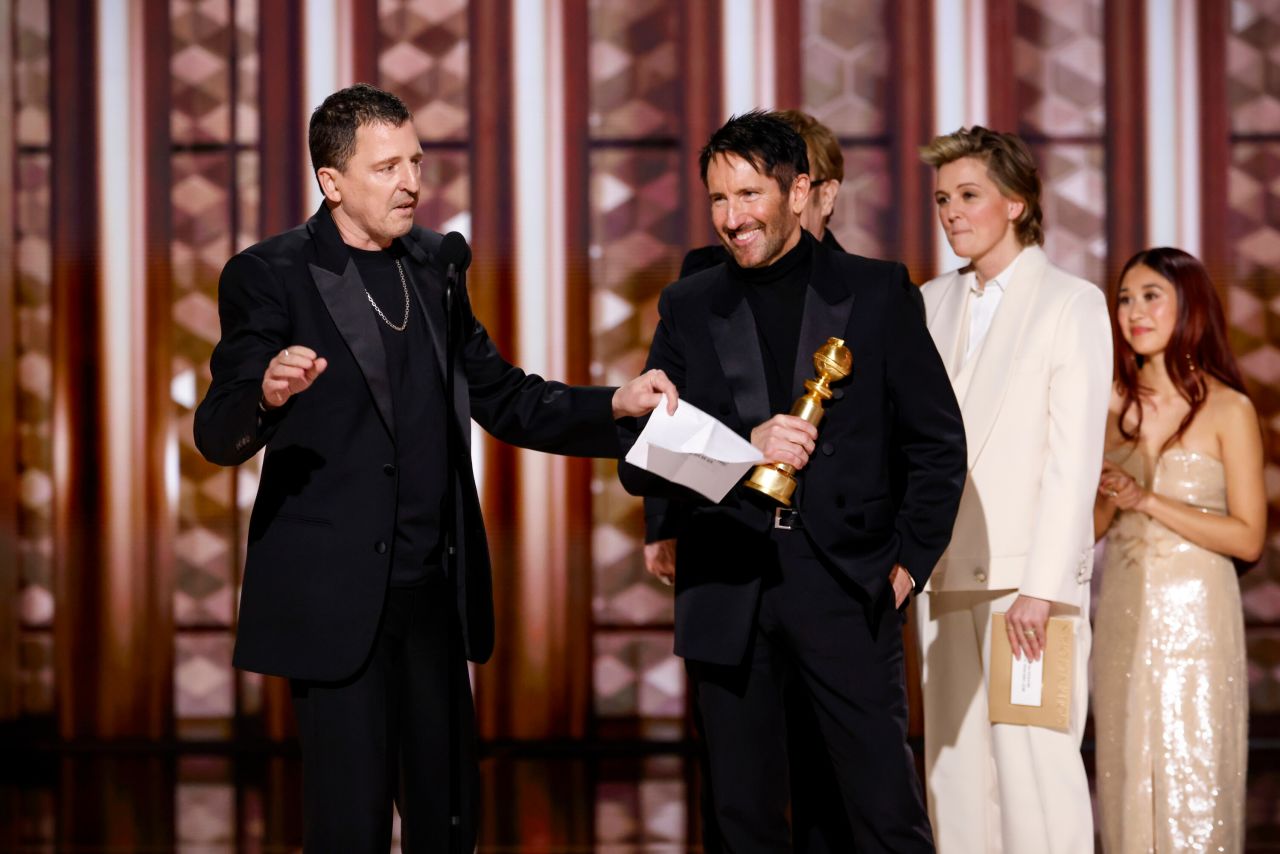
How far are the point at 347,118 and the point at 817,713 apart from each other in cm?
123

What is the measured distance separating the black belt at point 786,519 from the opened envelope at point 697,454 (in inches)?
8.4

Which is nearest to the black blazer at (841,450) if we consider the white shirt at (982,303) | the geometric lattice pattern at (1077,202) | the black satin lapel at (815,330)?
the black satin lapel at (815,330)

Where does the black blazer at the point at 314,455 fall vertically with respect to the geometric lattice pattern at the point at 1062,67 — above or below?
below

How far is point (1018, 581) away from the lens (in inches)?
103

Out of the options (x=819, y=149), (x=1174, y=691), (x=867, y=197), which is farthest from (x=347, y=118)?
(x=867, y=197)

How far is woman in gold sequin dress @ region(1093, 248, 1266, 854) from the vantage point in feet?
9.43

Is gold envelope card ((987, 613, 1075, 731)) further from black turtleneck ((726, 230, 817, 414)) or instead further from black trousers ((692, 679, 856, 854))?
black turtleneck ((726, 230, 817, 414))

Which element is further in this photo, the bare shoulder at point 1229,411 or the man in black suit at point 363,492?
the bare shoulder at point 1229,411

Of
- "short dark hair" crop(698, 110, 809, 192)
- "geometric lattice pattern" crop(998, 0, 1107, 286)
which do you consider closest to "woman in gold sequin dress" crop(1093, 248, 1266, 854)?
"short dark hair" crop(698, 110, 809, 192)

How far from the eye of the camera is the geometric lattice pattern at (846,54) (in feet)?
15.2

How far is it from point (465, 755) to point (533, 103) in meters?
2.97

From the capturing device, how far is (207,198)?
4.66m

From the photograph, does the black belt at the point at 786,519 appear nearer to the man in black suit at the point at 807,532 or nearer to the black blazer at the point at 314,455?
the man in black suit at the point at 807,532

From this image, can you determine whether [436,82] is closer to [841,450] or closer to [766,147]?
[766,147]
